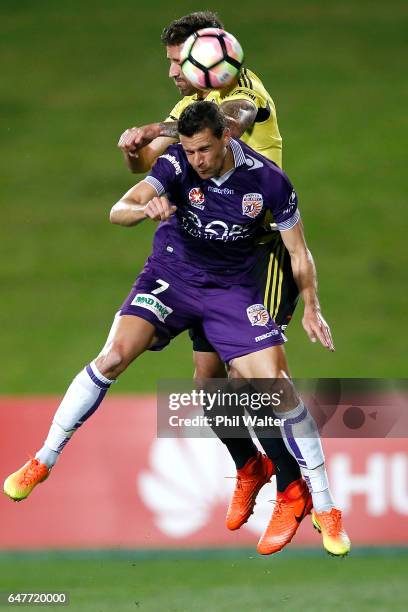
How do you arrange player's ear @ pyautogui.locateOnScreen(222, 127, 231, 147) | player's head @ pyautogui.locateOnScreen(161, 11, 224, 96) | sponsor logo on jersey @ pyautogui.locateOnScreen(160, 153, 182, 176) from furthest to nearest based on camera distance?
player's head @ pyautogui.locateOnScreen(161, 11, 224, 96), sponsor logo on jersey @ pyautogui.locateOnScreen(160, 153, 182, 176), player's ear @ pyautogui.locateOnScreen(222, 127, 231, 147)

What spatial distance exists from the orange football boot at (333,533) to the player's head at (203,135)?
7.49 feet

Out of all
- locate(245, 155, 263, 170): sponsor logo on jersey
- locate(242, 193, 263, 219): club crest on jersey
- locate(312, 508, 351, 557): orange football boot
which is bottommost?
locate(312, 508, 351, 557): orange football boot

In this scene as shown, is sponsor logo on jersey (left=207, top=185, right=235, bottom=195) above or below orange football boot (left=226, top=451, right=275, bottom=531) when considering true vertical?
above

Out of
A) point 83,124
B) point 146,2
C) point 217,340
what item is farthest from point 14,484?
point 146,2

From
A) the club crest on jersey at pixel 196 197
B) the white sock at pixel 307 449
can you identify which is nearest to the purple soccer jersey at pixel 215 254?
the club crest on jersey at pixel 196 197

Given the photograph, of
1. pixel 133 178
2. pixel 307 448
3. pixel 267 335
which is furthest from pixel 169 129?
pixel 133 178

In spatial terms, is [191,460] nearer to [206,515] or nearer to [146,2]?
[206,515]

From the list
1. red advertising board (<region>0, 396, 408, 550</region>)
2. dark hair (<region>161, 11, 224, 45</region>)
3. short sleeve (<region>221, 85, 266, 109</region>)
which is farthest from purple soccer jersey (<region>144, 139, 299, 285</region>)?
red advertising board (<region>0, 396, 408, 550</region>)

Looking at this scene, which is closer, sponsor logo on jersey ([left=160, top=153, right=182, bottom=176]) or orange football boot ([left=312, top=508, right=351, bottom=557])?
sponsor logo on jersey ([left=160, top=153, right=182, bottom=176])

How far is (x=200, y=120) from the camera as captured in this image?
707 centimetres

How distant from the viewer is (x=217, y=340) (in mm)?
7723

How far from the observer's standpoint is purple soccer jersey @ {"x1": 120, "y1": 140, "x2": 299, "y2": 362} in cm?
747

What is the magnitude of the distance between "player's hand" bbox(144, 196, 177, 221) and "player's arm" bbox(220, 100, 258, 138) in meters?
0.98

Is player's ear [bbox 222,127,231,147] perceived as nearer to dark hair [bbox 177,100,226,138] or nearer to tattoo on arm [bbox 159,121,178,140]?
dark hair [bbox 177,100,226,138]
